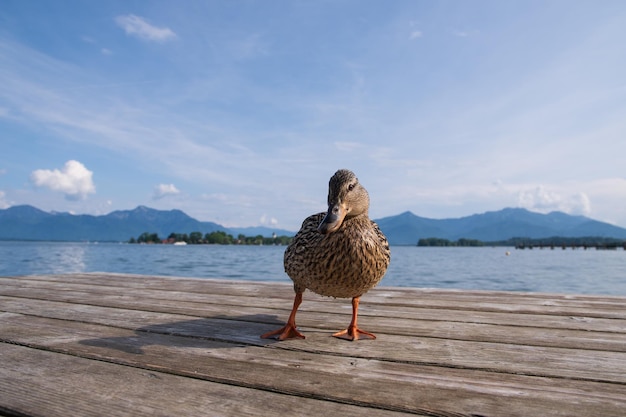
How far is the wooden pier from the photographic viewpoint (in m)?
1.76

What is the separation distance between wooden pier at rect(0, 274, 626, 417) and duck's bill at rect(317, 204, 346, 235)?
0.82 m

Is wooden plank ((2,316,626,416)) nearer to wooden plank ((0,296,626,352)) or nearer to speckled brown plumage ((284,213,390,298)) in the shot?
speckled brown plumage ((284,213,390,298))

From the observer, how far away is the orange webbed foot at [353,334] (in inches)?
112

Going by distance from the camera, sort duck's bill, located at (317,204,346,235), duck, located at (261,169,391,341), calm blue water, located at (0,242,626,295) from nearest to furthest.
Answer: duck's bill, located at (317,204,346,235) → duck, located at (261,169,391,341) → calm blue water, located at (0,242,626,295)

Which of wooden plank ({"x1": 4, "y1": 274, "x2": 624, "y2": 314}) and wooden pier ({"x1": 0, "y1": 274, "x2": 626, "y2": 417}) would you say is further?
wooden plank ({"x1": 4, "y1": 274, "x2": 624, "y2": 314})

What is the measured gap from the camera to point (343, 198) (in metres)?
2.59

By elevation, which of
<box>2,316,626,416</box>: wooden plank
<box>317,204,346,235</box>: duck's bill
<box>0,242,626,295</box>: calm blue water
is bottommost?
→ <box>0,242,626,295</box>: calm blue water

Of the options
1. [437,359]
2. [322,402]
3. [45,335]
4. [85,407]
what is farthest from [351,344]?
[45,335]

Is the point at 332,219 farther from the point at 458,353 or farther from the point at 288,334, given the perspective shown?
the point at 458,353

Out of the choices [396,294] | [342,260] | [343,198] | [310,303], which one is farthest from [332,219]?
[396,294]

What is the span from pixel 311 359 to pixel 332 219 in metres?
0.90

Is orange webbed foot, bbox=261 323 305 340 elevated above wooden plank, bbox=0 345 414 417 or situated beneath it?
elevated above

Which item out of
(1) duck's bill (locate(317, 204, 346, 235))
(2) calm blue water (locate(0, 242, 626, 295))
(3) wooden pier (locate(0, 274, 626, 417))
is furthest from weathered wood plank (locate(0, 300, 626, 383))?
(2) calm blue water (locate(0, 242, 626, 295))

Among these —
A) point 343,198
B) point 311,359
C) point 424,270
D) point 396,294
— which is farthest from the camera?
point 424,270
